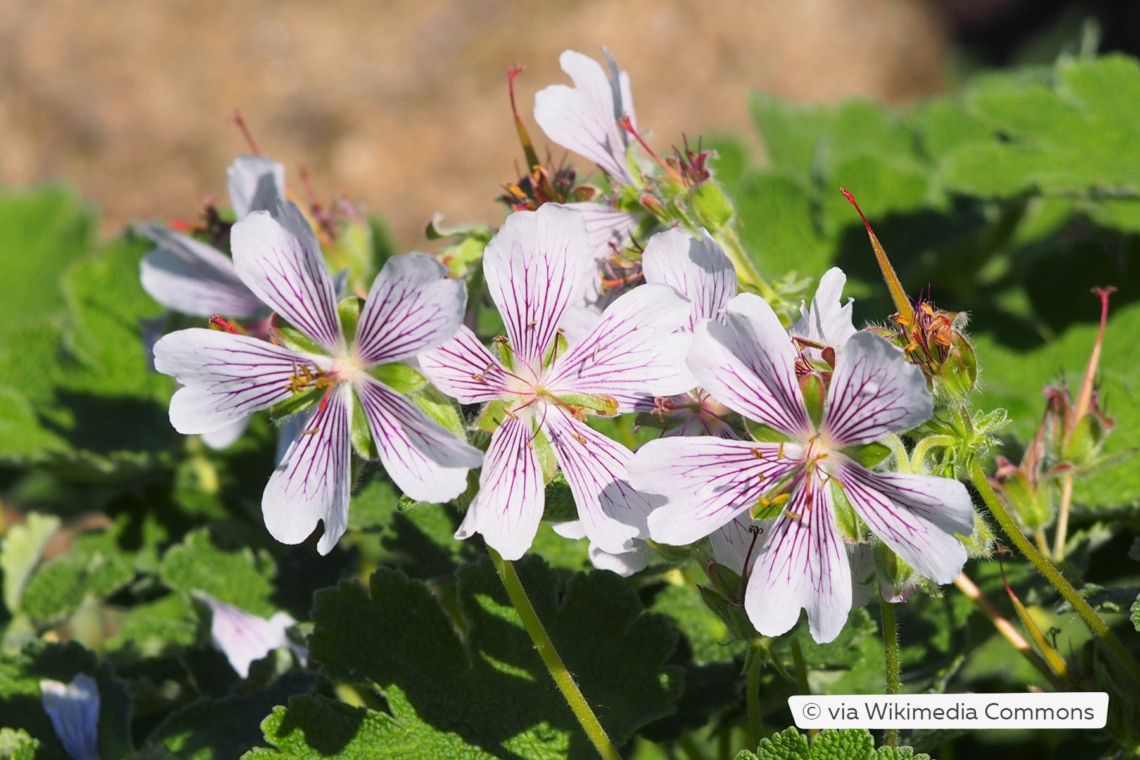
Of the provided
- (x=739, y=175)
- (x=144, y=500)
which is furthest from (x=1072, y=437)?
(x=144, y=500)

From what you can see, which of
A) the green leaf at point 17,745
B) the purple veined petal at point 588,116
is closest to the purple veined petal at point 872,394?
the purple veined petal at point 588,116

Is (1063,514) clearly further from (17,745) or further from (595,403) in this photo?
(17,745)

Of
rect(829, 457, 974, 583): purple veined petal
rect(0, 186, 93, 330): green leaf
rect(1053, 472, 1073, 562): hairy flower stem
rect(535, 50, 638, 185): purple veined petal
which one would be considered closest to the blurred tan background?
rect(0, 186, 93, 330): green leaf

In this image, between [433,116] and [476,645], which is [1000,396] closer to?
[476,645]

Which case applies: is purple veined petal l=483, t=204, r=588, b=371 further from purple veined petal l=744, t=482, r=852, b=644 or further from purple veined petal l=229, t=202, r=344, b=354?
purple veined petal l=744, t=482, r=852, b=644

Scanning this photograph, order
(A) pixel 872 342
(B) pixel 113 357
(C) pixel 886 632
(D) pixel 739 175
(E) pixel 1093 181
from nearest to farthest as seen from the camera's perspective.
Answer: (A) pixel 872 342 → (C) pixel 886 632 → (E) pixel 1093 181 → (B) pixel 113 357 → (D) pixel 739 175

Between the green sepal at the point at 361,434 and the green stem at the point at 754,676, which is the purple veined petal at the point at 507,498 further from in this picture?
the green stem at the point at 754,676
